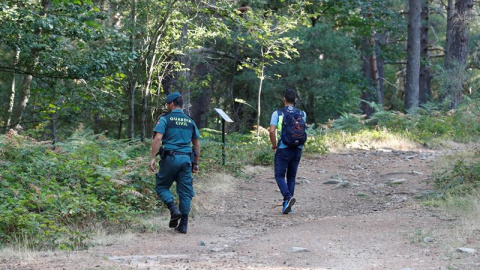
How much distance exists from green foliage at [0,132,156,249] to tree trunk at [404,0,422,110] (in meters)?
16.6

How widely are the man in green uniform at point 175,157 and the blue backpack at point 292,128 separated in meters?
1.92

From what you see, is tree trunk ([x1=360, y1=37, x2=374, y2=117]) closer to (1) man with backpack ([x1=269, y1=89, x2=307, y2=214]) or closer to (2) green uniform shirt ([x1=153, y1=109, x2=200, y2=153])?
(1) man with backpack ([x1=269, y1=89, x2=307, y2=214])

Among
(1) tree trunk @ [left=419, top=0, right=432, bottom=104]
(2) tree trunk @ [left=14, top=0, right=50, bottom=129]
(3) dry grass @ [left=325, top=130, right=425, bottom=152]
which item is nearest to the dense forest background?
(2) tree trunk @ [left=14, top=0, right=50, bottom=129]

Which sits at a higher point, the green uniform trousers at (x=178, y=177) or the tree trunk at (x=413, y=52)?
the tree trunk at (x=413, y=52)

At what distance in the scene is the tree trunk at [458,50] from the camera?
42.2 feet

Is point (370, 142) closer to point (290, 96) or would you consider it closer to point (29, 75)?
point (290, 96)

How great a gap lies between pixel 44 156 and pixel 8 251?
401cm

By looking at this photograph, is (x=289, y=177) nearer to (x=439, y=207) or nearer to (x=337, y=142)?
(x=439, y=207)

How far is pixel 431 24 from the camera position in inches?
1571

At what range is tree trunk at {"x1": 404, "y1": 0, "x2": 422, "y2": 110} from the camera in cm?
2502

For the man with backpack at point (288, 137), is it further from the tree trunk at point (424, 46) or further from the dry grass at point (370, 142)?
the tree trunk at point (424, 46)

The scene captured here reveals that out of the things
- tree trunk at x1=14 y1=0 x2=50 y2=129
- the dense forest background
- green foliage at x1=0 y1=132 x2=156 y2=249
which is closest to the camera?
green foliage at x1=0 y1=132 x2=156 y2=249

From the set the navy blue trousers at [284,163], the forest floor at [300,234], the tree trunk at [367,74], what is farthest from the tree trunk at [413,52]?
the navy blue trousers at [284,163]

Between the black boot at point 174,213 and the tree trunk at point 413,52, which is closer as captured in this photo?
the black boot at point 174,213
